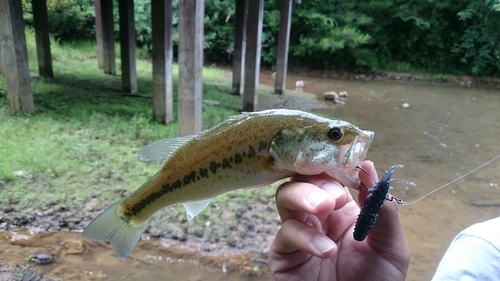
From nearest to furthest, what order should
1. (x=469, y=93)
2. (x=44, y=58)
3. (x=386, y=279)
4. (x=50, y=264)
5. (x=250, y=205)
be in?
(x=386, y=279) < (x=50, y=264) < (x=250, y=205) < (x=44, y=58) < (x=469, y=93)

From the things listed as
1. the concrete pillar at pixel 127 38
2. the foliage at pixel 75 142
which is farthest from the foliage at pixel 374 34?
the foliage at pixel 75 142

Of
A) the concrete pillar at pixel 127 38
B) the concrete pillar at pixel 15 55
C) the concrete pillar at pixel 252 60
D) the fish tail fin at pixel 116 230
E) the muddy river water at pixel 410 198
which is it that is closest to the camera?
the fish tail fin at pixel 116 230

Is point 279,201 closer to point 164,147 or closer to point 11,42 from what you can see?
point 164,147

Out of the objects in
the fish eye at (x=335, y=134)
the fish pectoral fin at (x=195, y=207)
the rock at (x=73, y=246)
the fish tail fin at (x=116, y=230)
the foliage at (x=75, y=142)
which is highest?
the fish eye at (x=335, y=134)

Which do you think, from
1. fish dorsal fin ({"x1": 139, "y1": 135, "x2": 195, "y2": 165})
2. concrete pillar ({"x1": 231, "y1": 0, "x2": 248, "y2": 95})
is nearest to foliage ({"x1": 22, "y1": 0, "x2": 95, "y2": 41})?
concrete pillar ({"x1": 231, "y1": 0, "x2": 248, "y2": 95})

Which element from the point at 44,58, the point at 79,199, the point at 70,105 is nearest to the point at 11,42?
the point at 70,105

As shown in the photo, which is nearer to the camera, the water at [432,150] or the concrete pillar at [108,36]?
the water at [432,150]

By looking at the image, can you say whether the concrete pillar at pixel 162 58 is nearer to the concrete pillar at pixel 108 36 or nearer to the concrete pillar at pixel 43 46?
the concrete pillar at pixel 43 46

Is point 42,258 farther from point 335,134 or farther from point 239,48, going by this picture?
point 239,48
